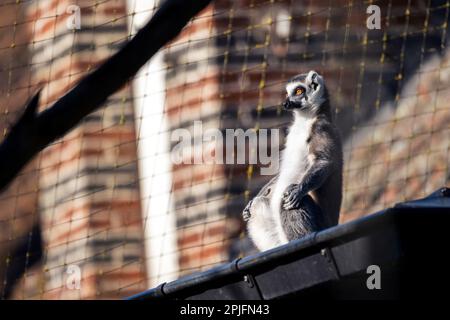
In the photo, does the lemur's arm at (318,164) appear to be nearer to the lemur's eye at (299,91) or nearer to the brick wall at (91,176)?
the lemur's eye at (299,91)

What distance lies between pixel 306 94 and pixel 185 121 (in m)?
1.85

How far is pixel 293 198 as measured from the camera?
3932 mm

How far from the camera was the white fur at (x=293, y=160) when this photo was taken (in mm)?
4004

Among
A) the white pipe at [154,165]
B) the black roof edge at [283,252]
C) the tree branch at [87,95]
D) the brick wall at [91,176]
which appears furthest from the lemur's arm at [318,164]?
the tree branch at [87,95]

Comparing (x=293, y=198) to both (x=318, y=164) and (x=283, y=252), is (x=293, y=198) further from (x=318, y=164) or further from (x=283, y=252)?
(x=283, y=252)

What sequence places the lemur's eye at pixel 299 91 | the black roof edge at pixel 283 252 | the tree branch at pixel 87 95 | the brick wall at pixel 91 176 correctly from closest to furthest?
the tree branch at pixel 87 95 < the black roof edge at pixel 283 252 < the lemur's eye at pixel 299 91 < the brick wall at pixel 91 176

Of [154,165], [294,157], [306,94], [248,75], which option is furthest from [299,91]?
[154,165]

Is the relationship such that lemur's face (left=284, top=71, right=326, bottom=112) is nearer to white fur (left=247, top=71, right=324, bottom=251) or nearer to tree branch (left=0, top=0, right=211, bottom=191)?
white fur (left=247, top=71, right=324, bottom=251)

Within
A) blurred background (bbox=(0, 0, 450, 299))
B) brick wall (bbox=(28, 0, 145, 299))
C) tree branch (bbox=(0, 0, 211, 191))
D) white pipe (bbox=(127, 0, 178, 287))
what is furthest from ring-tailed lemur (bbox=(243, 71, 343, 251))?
tree branch (bbox=(0, 0, 211, 191))

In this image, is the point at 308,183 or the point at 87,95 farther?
the point at 308,183

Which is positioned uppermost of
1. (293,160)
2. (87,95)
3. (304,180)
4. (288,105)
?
(288,105)

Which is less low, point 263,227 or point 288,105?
point 288,105

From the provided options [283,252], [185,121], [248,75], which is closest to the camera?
[283,252]

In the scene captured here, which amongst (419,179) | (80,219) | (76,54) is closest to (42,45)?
(76,54)
